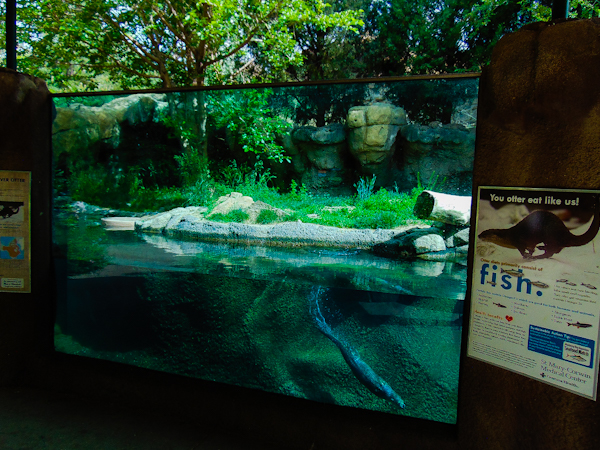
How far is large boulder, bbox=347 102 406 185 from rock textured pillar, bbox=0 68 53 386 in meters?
2.15

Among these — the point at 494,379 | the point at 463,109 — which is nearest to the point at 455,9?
the point at 463,109

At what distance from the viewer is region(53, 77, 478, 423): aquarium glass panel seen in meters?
2.42

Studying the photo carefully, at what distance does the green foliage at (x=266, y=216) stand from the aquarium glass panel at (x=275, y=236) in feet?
0.04

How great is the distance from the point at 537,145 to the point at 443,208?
2.13 feet

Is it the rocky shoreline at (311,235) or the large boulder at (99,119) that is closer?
the rocky shoreline at (311,235)

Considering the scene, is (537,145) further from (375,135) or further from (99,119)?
(99,119)

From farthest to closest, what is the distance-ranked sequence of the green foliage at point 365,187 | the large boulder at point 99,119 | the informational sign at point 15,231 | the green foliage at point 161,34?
1. the green foliage at point 161,34
2. the large boulder at point 99,119
3. the informational sign at point 15,231
4. the green foliage at point 365,187

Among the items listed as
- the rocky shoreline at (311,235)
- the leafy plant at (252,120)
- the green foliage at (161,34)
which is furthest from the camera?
the green foliage at (161,34)

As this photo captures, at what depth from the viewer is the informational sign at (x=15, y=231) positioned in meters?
2.94

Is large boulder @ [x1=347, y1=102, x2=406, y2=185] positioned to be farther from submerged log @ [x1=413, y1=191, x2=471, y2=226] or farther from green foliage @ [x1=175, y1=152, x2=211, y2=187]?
green foliage @ [x1=175, y1=152, x2=211, y2=187]

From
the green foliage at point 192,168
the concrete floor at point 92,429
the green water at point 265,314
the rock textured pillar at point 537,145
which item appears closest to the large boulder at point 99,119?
the green foliage at point 192,168

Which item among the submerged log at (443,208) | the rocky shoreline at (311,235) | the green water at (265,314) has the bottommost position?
the green water at (265,314)

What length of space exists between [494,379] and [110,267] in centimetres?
263

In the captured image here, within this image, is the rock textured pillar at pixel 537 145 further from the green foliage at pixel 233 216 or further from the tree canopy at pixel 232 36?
the tree canopy at pixel 232 36
